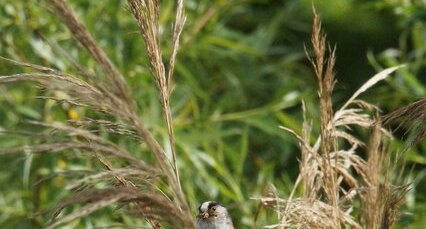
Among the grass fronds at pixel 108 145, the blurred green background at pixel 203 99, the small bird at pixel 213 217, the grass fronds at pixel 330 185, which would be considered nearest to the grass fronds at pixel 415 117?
the grass fronds at pixel 330 185

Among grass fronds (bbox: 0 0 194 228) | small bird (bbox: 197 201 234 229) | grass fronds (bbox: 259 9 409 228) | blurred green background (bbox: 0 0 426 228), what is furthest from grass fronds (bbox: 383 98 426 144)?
blurred green background (bbox: 0 0 426 228)

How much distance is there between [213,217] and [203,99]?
2.79m

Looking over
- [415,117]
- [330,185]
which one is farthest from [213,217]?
[415,117]

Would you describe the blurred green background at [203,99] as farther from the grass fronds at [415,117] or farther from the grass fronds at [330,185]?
the grass fronds at [415,117]

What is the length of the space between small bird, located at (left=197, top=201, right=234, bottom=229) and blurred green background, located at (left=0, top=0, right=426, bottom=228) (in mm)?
1944

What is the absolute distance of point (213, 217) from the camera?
171 centimetres

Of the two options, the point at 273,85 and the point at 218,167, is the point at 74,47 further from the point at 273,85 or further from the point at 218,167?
the point at 273,85

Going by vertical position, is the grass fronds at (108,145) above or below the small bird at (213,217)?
above

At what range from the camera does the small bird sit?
1689 millimetres

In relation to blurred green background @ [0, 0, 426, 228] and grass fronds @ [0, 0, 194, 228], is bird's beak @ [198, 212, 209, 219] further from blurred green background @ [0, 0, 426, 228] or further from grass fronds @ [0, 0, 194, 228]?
blurred green background @ [0, 0, 426, 228]

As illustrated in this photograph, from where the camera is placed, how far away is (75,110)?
416cm

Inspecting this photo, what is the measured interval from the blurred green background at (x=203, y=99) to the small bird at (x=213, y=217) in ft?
6.38

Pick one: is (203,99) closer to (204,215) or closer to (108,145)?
(204,215)

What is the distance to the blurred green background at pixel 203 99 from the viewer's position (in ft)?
13.3
